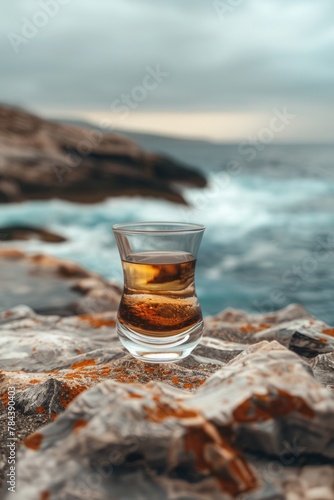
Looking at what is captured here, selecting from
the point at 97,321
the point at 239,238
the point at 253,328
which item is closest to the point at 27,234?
the point at 239,238

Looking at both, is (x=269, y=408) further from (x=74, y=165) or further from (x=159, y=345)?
(x=74, y=165)

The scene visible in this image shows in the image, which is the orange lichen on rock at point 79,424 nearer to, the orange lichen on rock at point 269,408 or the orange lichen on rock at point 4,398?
the orange lichen on rock at point 269,408

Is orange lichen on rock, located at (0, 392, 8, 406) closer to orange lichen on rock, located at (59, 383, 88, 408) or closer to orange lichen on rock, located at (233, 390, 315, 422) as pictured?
orange lichen on rock, located at (59, 383, 88, 408)

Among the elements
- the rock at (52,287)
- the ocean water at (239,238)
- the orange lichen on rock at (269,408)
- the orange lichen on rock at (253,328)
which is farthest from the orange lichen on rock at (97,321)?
the ocean water at (239,238)

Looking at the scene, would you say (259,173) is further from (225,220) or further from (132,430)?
(132,430)

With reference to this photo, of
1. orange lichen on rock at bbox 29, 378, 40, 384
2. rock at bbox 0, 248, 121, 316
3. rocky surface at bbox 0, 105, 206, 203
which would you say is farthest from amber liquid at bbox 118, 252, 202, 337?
rocky surface at bbox 0, 105, 206, 203

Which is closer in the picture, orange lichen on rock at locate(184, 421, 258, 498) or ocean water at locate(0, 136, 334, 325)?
orange lichen on rock at locate(184, 421, 258, 498)

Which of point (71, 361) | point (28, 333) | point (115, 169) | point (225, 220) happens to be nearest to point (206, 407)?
point (71, 361)

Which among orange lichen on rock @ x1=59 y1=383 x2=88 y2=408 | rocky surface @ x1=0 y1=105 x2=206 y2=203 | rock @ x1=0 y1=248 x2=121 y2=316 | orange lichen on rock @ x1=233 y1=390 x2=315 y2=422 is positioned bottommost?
rocky surface @ x1=0 y1=105 x2=206 y2=203
